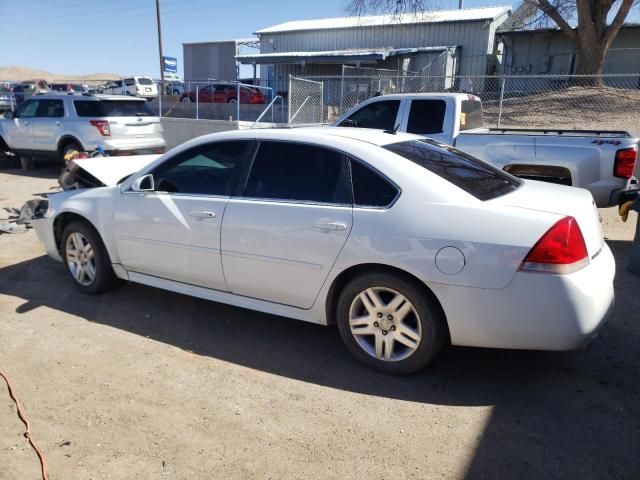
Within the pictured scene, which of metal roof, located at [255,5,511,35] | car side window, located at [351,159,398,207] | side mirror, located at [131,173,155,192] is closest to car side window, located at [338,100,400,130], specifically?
side mirror, located at [131,173,155,192]

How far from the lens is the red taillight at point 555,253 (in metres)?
2.96

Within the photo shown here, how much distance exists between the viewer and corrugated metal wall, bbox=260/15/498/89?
90.1ft

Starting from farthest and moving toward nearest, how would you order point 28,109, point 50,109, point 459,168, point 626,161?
point 28,109 → point 50,109 → point 626,161 → point 459,168

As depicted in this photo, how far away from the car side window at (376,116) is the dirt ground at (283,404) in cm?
467

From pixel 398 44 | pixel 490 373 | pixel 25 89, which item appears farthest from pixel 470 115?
pixel 25 89

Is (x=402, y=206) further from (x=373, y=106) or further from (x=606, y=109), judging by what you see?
(x=606, y=109)

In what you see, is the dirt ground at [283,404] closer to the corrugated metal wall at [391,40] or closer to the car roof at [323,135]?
the car roof at [323,135]

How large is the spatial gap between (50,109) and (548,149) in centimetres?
1057

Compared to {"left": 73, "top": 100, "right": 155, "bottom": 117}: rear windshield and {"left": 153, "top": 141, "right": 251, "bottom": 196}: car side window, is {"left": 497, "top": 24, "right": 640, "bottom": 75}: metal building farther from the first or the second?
{"left": 153, "top": 141, "right": 251, "bottom": 196}: car side window

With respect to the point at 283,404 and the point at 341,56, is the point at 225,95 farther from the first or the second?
the point at 283,404

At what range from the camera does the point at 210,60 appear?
40500 millimetres

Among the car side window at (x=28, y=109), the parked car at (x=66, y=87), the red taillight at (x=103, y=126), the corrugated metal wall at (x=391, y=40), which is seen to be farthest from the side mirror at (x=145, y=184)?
the parked car at (x=66, y=87)

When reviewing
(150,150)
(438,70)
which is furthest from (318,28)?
(150,150)

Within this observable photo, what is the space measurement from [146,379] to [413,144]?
2493 millimetres
